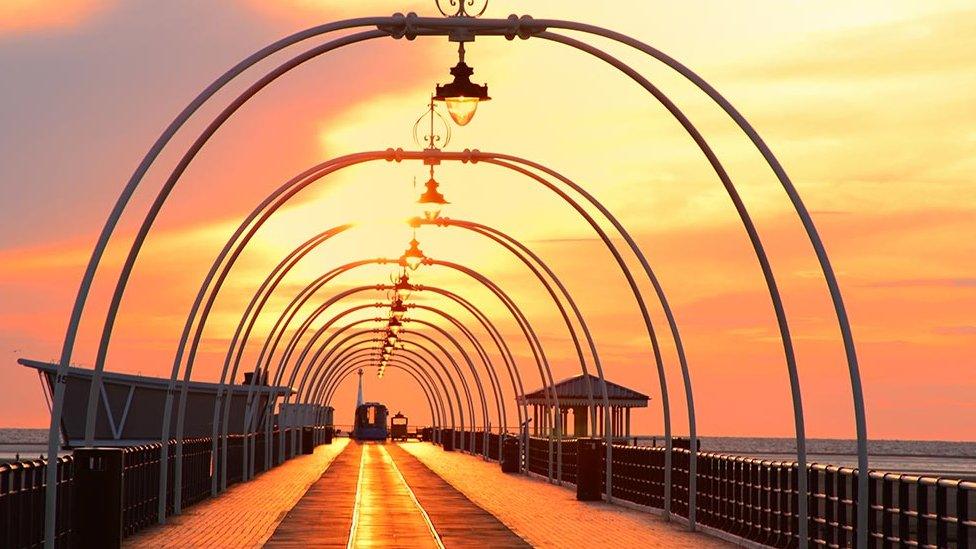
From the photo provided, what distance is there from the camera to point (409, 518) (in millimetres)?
30234

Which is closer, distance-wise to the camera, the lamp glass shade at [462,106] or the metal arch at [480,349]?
the lamp glass shade at [462,106]

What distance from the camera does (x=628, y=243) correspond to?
29.8 m

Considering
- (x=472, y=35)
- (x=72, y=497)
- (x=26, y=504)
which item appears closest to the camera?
(x=472, y=35)

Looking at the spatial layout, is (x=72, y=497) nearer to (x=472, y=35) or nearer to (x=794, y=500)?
(x=472, y=35)

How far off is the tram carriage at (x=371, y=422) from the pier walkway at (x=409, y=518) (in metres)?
75.5

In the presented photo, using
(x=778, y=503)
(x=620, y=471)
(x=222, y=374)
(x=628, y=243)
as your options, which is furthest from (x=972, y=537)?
(x=222, y=374)

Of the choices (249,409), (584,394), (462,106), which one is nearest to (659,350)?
(462,106)

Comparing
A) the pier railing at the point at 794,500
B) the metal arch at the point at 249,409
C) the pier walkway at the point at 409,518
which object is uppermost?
the metal arch at the point at 249,409

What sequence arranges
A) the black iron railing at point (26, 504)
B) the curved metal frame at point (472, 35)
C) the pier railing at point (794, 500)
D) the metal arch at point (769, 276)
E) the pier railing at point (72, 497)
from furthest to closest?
the metal arch at point (769, 276), the curved metal frame at point (472, 35), the pier railing at point (72, 497), the black iron railing at point (26, 504), the pier railing at point (794, 500)

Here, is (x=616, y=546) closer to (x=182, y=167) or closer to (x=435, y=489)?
(x=182, y=167)

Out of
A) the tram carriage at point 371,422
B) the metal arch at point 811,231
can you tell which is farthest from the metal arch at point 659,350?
the tram carriage at point 371,422

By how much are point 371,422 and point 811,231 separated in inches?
4279

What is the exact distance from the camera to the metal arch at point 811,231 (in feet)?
60.4

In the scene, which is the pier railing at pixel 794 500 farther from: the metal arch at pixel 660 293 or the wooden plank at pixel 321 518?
the wooden plank at pixel 321 518
